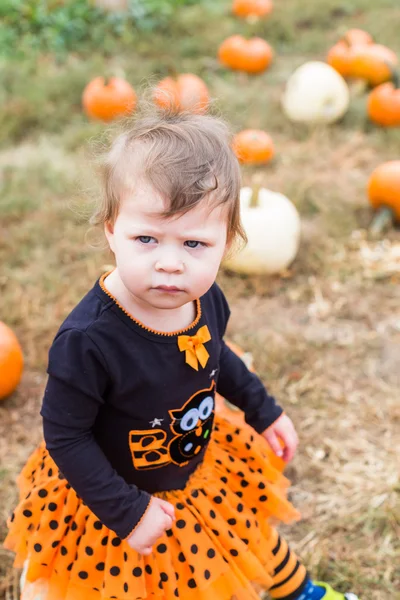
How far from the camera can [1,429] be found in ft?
8.82

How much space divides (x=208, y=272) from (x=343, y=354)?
1796 millimetres

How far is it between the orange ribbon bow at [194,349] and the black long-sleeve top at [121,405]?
18mm

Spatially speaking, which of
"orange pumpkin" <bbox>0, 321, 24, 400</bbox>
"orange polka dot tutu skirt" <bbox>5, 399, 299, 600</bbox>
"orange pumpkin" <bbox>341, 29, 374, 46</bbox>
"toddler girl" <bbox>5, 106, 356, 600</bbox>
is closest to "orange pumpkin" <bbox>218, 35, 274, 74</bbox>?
"orange pumpkin" <bbox>341, 29, 374, 46</bbox>

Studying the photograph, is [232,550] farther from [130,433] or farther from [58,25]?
[58,25]

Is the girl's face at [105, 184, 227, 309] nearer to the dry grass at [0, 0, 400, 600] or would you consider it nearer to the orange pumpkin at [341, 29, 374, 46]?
the dry grass at [0, 0, 400, 600]

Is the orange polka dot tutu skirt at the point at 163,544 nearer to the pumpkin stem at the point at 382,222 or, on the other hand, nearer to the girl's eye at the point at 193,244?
the girl's eye at the point at 193,244

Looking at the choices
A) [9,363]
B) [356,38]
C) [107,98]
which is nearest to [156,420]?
[9,363]

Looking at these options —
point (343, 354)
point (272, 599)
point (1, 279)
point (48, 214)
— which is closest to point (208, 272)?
point (272, 599)

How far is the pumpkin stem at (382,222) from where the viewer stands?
4012mm

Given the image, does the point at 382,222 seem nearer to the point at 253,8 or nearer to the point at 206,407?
the point at 206,407

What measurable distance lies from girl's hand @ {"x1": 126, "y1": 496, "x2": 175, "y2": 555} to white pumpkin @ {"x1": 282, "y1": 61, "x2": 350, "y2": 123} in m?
4.18

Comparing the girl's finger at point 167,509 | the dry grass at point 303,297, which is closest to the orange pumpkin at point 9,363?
the dry grass at point 303,297

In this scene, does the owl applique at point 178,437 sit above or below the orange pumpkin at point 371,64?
below

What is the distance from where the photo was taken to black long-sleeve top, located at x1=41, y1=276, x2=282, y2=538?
1.52m
